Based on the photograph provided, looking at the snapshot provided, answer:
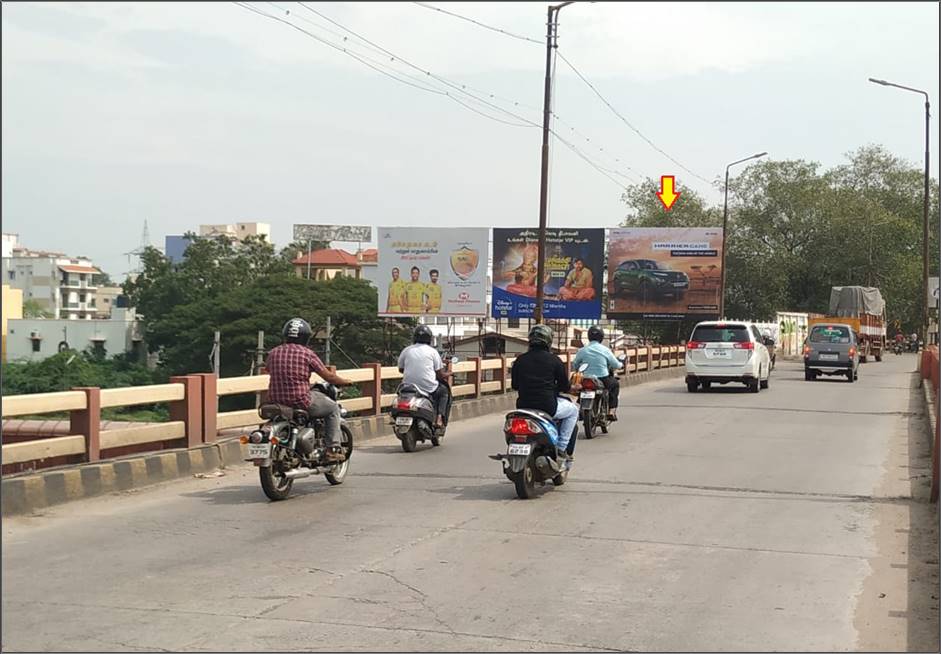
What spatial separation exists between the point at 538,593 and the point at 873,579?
2355 millimetres

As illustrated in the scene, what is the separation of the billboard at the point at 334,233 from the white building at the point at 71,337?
22204 millimetres

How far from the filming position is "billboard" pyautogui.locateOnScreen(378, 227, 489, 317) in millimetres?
41125

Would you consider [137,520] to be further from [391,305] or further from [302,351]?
[391,305]

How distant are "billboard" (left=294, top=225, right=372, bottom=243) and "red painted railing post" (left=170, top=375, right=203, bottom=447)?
9888cm

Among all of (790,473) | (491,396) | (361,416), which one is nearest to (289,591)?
(790,473)

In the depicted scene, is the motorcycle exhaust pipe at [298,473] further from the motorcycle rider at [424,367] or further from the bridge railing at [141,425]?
the motorcycle rider at [424,367]

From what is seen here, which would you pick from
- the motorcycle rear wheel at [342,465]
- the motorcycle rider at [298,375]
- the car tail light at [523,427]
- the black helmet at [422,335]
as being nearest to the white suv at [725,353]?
the black helmet at [422,335]

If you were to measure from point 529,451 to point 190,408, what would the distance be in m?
4.03

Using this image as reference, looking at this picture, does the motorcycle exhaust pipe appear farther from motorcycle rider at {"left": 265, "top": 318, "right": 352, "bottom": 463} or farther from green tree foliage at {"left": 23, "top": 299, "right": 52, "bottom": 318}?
green tree foliage at {"left": 23, "top": 299, "right": 52, "bottom": 318}

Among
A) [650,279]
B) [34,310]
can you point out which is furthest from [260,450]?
[34,310]

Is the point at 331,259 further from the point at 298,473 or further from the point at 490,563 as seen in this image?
the point at 490,563

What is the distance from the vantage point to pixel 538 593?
6562 mm

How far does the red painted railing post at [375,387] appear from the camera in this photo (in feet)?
52.5

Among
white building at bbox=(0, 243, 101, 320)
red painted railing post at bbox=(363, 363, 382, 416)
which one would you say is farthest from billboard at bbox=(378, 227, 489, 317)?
white building at bbox=(0, 243, 101, 320)
